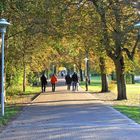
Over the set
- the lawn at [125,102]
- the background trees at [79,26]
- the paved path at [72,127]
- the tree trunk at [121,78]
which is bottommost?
the paved path at [72,127]

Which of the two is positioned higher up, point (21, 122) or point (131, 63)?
point (131, 63)

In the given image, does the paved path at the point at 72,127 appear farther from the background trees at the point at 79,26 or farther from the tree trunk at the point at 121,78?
the tree trunk at the point at 121,78

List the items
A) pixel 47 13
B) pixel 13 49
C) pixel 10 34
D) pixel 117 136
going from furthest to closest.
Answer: pixel 13 49 → pixel 10 34 → pixel 47 13 → pixel 117 136

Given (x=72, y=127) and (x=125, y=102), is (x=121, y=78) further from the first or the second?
(x=72, y=127)

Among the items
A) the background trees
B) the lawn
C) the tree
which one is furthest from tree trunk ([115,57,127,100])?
the tree

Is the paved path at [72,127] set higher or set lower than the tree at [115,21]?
lower

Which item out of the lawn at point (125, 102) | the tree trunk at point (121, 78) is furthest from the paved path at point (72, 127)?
the tree trunk at point (121, 78)

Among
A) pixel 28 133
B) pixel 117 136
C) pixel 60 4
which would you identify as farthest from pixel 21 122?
pixel 60 4

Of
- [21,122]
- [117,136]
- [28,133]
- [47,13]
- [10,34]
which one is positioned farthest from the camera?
[10,34]

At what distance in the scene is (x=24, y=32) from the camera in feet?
87.4

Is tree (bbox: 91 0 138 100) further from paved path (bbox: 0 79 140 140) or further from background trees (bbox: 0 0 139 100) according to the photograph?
paved path (bbox: 0 79 140 140)

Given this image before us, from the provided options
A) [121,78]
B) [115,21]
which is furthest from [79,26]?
[121,78]

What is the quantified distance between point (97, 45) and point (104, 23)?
179cm

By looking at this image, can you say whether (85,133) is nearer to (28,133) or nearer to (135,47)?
Answer: (28,133)
